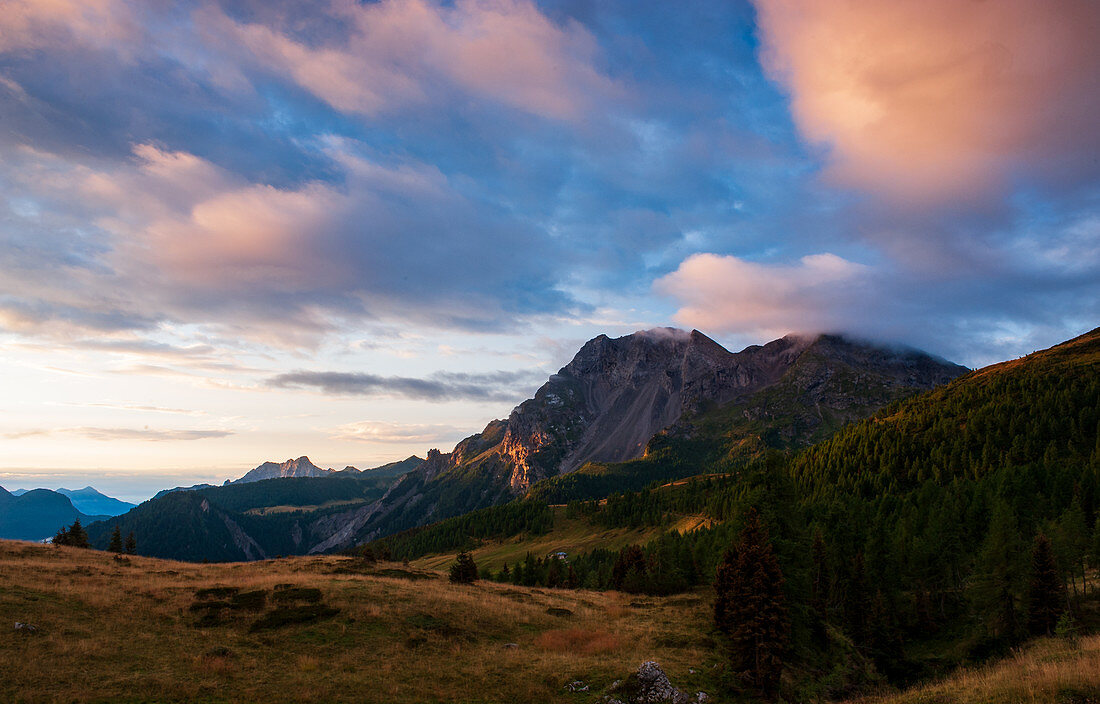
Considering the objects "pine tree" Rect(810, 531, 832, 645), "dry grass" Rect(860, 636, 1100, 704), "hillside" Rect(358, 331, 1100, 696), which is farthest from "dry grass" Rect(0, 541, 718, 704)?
"pine tree" Rect(810, 531, 832, 645)

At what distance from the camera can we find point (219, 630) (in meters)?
30.6

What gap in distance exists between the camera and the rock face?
25984 mm

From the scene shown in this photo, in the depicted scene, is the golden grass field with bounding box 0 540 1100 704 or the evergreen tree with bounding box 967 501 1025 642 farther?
the evergreen tree with bounding box 967 501 1025 642

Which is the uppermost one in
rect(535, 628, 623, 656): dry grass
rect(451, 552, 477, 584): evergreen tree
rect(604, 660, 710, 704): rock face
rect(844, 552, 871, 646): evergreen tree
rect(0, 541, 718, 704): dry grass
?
rect(0, 541, 718, 704): dry grass

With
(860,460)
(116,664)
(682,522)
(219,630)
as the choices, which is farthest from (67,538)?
(860,460)

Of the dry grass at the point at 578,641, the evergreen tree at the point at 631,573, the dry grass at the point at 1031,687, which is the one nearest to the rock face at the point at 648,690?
the dry grass at the point at 578,641

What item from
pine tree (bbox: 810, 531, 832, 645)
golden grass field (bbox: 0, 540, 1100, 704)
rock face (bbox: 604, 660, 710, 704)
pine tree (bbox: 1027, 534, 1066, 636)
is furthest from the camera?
pine tree (bbox: 810, 531, 832, 645)

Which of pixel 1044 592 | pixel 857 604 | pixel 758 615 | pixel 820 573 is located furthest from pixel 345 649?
pixel 1044 592

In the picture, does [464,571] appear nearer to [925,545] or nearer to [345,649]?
[345,649]

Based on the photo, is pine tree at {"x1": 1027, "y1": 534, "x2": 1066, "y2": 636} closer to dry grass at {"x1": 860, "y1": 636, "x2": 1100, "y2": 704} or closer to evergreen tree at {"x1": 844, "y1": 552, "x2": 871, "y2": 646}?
evergreen tree at {"x1": 844, "y1": 552, "x2": 871, "y2": 646}

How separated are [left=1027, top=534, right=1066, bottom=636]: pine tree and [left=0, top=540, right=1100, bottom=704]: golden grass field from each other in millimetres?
26605

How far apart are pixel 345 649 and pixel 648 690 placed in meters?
17.6

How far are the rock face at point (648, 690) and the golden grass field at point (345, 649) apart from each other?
A: 1166 millimetres

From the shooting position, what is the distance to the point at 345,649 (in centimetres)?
2956
